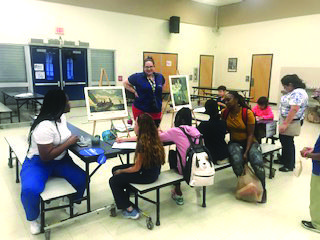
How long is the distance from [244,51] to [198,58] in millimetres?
A: 2040

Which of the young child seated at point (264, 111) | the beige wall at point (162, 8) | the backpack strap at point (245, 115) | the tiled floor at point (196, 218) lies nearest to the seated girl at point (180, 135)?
the tiled floor at point (196, 218)

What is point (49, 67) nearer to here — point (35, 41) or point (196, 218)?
point (35, 41)

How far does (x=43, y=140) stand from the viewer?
7.64ft

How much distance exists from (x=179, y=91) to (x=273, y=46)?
23.9ft

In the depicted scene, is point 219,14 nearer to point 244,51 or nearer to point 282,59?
point 244,51

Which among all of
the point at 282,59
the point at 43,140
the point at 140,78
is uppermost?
the point at 282,59

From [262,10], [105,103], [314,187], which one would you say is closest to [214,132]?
[314,187]

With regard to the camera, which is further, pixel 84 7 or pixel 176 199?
pixel 84 7

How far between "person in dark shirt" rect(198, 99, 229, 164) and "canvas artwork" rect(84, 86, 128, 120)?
1598mm

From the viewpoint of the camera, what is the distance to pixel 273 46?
34.9 ft

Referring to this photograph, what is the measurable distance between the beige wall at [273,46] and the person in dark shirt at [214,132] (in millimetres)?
8125

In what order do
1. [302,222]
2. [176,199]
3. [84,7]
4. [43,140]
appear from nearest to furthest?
[43,140]
[302,222]
[176,199]
[84,7]

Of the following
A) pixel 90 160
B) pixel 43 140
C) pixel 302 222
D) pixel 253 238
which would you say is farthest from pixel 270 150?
pixel 43 140

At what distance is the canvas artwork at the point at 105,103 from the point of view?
3.96 meters
